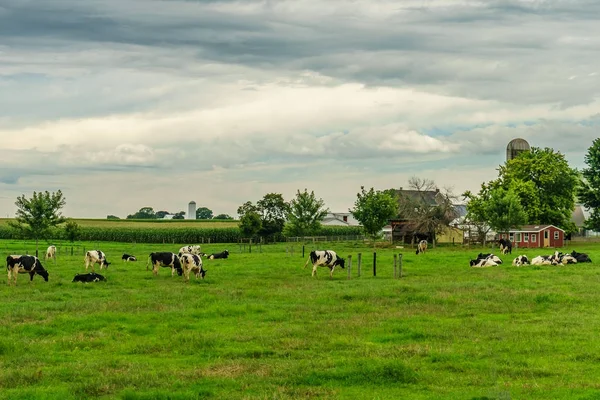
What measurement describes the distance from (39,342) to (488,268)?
32936 millimetres

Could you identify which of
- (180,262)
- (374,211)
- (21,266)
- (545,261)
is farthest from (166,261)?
(374,211)

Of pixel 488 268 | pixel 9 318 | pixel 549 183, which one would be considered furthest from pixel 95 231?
pixel 9 318

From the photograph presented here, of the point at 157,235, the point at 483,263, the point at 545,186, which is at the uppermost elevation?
the point at 545,186

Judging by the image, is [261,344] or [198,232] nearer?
[261,344]

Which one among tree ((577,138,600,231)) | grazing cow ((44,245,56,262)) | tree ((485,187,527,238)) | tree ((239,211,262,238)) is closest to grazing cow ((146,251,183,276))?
grazing cow ((44,245,56,262))

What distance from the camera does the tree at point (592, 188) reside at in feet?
327

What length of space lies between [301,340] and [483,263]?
105 feet

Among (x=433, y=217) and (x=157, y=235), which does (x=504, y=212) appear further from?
(x=157, y=235)

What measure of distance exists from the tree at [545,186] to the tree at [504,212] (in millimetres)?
11970

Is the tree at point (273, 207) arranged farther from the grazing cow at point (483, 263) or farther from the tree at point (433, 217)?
the grazing cow at point (483, 263)

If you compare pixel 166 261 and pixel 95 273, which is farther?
pixel 166 261

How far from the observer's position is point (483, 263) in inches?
1908

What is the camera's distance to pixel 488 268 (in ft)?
151

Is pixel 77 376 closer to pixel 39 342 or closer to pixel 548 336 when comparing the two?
pixel 39 342
